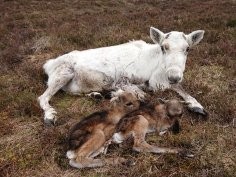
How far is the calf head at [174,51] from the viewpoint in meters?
8.79

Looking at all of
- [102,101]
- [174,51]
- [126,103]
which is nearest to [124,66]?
[102,101]

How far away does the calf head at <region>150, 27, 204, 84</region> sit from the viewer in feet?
28.8

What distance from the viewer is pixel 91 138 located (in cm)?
662

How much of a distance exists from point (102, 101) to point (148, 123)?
2.27 metres

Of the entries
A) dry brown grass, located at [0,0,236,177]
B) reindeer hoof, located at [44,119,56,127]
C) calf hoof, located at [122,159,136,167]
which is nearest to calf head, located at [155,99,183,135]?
dry brown grass, located at [0,0,236,177]

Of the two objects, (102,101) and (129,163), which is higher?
(129,163)

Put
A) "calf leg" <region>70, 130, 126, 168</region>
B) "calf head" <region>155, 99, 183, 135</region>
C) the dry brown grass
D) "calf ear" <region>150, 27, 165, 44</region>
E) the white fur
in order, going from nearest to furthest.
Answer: "calf leg" <region>70, 130, 126, 168</region> → the dry brown grass → the white fur → "calf head" <region>155, 99, 183, 135</region> → "calf ear" <region>150, 27, 165, 44</region>

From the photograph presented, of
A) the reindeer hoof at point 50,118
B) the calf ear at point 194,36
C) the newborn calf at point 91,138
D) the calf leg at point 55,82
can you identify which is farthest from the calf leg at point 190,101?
the reindeer hoof at point 50,118

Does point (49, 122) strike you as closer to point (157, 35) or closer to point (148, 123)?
point (148, 123)

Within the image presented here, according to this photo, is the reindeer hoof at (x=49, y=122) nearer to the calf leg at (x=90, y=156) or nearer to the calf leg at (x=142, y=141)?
the calf leg at (x=90, y=156)

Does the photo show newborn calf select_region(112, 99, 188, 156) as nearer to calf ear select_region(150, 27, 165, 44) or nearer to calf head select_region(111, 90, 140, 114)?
calf head select_region(111, 90, 140, 114)

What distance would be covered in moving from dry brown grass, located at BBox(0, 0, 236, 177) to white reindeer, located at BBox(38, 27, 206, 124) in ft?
1.09

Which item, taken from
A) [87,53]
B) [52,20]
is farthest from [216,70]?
[52,20]

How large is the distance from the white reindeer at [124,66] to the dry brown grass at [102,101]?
0.33 m
